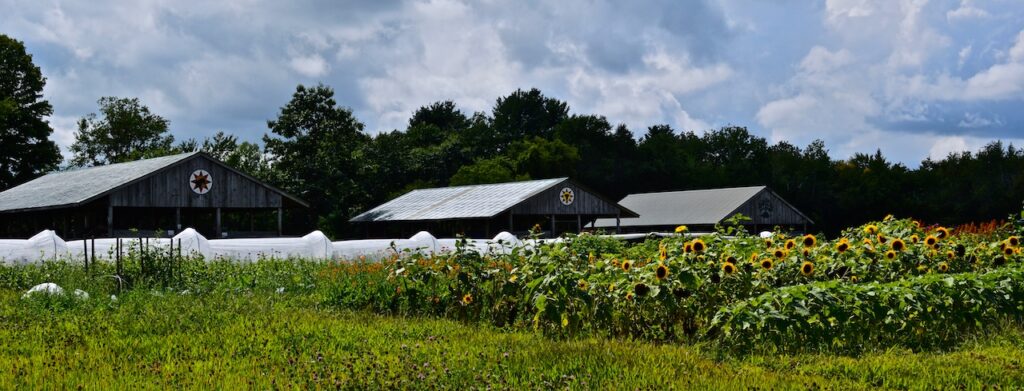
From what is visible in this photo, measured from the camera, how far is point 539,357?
6883 mm

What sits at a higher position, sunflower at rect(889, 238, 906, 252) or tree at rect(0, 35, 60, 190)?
tree at rect(0, 35, 60, 190)

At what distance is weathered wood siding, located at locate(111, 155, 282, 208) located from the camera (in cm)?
3409

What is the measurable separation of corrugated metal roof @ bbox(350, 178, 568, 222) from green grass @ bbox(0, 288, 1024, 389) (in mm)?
28391

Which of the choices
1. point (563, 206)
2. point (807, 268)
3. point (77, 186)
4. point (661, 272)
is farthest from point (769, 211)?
point (661, 272)

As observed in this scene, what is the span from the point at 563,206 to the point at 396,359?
35.0 metres

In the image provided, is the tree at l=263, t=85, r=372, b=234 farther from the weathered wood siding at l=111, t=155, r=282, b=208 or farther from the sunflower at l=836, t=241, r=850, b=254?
the sunflower at l=836, t=241, r=850, b=254

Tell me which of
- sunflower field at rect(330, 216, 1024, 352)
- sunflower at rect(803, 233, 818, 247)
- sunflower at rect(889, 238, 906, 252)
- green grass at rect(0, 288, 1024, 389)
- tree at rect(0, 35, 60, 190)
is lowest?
green grass at rect(0, 288, 1024, 389)

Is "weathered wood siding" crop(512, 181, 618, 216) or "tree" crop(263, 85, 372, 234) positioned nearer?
"weathered wood siding" crop(512, 181, 618, 216)

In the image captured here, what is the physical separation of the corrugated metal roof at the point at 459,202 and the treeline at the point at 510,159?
475cm

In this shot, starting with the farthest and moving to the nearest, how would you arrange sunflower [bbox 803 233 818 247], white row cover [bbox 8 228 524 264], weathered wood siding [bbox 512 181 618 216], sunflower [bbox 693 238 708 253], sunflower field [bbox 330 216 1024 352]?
weathered wood siding [bbox 512 181 618 216]
white row cover [bbox 8 228 524 264]
sunflower [bbox 803 233 818 247]
sunflower [bbox 693 238 708 253]
sunflower field [bbox 330 216 1024 352]

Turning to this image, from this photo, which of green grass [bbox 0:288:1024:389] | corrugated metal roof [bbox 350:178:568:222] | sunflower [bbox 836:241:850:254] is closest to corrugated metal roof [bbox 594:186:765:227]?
corrugated metal roof [bbox 350:178:568:222]

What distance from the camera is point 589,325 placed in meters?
8.59

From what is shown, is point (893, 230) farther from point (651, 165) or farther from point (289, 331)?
point (651, 165)

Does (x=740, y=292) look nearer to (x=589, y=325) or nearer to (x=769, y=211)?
(x=589, y=325)
